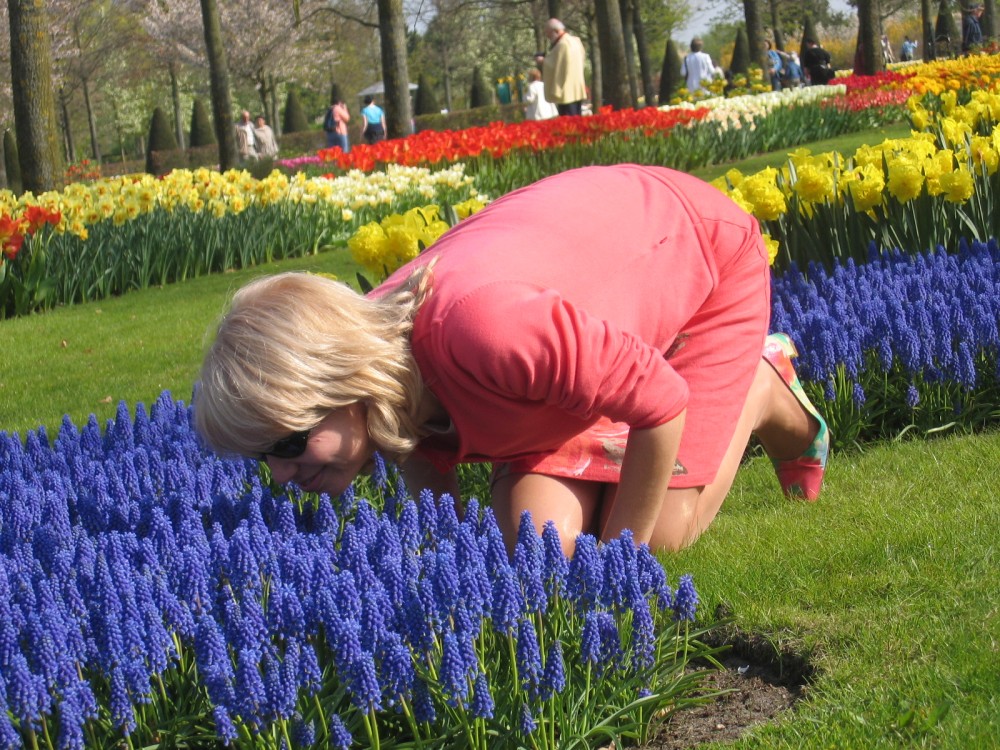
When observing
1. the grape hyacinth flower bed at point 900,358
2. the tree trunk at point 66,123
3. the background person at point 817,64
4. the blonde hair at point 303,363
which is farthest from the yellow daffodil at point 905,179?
the tree trunk at point 66,123

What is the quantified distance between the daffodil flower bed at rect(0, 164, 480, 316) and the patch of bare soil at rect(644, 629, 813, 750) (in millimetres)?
6634

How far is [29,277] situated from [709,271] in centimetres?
685

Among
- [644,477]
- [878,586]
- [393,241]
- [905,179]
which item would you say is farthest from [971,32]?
[644,477]

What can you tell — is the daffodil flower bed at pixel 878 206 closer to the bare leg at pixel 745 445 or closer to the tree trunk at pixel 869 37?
the bare leg at pixel 745 445

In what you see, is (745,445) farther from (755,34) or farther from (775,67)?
(775,67)

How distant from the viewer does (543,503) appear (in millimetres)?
2840

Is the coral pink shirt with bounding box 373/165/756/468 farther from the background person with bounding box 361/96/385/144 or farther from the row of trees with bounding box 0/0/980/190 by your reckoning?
the background person with bounding box 361/96/385/144

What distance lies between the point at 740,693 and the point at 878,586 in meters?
0.43

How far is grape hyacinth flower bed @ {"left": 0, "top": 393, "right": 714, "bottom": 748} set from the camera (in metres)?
1.97

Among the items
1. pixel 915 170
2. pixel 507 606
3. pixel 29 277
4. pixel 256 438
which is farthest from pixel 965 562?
pixel 29 277

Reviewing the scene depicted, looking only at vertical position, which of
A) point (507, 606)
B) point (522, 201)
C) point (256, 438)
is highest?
point (522, 201)

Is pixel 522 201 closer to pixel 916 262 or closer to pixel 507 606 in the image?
pixel 507 606

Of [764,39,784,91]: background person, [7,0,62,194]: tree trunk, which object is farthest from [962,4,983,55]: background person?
[7,0,62,194]: tree trunk

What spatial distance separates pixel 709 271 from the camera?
118 inches
